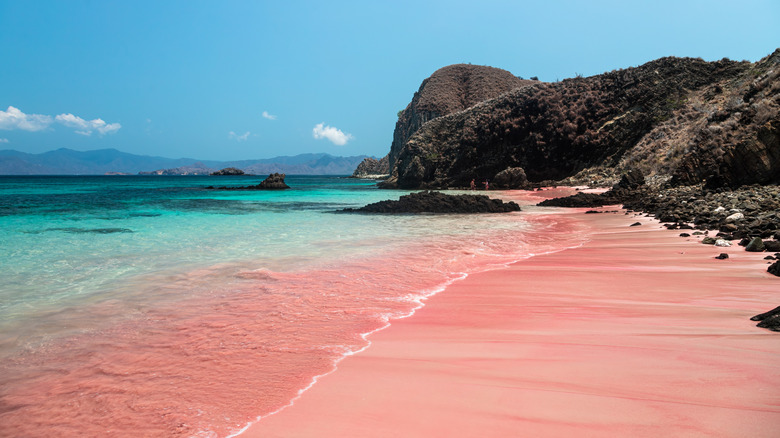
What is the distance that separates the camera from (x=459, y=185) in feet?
157

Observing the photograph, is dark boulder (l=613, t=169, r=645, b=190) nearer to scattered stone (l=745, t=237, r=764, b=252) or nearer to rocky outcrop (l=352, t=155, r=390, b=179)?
scattered stone (l=745, t=237, r=764, b=252)

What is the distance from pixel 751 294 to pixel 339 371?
4.20 m

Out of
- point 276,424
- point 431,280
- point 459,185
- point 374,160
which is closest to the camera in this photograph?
point 276,424

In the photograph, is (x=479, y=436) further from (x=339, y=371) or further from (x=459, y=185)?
(x=459, y=185)

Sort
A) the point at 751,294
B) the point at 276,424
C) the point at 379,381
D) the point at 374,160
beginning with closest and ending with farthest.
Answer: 1. the point at 276,424
2. the point at 379,381
3. the point at 751,294
4. the point at 374,160

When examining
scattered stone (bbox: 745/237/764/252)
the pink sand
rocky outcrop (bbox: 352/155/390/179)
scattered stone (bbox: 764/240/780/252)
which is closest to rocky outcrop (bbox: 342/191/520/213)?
scattered stone (bbox: 745/237/764/252)

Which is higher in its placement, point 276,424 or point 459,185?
point 459,185

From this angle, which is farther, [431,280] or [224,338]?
[431,280]

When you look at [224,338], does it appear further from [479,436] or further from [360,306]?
[479,436]

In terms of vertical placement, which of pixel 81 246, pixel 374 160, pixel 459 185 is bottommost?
pixel 81 246

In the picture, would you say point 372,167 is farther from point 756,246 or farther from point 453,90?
point 756,246

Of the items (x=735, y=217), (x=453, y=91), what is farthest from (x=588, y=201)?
(x=453, y=91)

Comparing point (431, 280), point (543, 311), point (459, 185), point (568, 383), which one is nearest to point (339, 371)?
point (568, 383)

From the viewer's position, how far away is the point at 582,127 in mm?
43625
